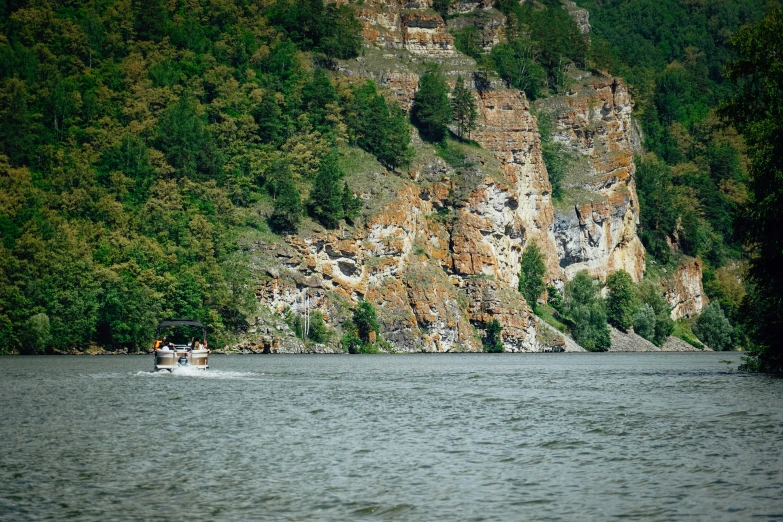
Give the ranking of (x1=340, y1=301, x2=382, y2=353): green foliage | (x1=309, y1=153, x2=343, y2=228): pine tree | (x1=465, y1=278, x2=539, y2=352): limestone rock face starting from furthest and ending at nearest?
(x1=465, y1=278, x2=539, y2=352): limestone rock face, (x1=309, y1=153, x2=343, y2=228): pine tree, (x1=340, y1=301, x2=382, y2=353): green foliage

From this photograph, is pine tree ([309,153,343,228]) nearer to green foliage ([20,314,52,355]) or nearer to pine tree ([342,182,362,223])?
pine tree ([342,182,362,223])

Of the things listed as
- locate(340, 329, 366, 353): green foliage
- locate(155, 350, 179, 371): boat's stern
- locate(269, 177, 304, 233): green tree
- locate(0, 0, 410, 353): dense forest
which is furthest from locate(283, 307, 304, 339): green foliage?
locate(155, 350, 179, 371): boat's stern

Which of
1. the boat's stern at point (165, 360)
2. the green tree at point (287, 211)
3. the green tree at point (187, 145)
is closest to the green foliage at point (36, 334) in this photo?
the green tree at point (287, 211)

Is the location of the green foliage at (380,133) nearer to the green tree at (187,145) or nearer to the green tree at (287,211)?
the green tree at (187,145)

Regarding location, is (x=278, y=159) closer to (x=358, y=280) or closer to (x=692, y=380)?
(x=358, y=280)

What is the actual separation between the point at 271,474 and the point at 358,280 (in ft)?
460

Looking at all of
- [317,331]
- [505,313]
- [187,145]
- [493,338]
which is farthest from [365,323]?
[187,145]

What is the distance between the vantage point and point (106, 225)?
156 m

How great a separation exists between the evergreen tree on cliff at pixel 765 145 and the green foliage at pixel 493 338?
395ft

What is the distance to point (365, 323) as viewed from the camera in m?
164

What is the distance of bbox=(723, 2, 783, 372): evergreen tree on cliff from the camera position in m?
55.8

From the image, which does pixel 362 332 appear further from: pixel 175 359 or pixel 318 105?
pixel 175 359

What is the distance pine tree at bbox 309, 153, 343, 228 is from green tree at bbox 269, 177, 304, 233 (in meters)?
4.12

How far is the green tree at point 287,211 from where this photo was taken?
16650 centimetres
